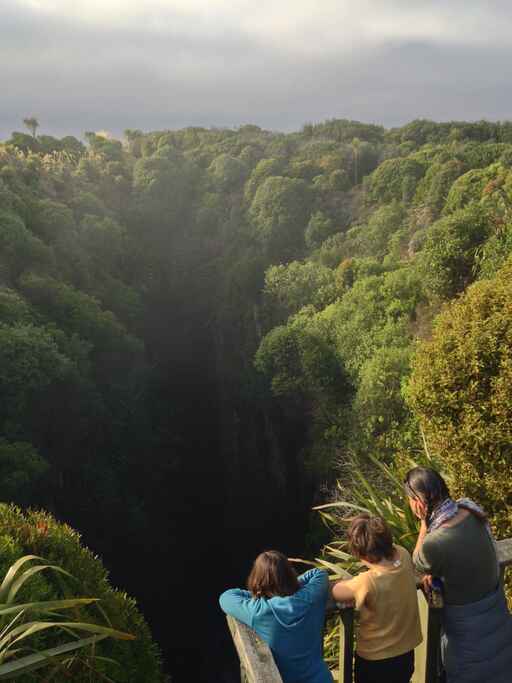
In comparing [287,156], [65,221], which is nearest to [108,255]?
[65,221]

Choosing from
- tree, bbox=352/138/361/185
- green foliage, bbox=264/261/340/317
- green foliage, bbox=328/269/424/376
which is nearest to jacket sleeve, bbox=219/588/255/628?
green foliage, bbox=328/269/424/376

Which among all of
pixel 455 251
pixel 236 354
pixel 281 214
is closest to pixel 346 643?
pixel 455 251

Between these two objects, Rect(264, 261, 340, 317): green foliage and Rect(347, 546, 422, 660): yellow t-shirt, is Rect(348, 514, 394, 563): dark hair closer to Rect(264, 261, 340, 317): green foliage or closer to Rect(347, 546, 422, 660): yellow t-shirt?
Rect(347, 546, 422, 660): yellow t-shirt

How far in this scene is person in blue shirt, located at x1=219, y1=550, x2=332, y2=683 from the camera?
7.97 feet

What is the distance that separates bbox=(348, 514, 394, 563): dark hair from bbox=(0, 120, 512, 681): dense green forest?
2.84 metres

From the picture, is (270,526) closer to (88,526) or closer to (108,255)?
(88,526)

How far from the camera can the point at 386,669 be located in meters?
2.75

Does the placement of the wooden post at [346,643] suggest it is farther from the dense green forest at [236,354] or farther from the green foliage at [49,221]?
the green foliage at [49,221]

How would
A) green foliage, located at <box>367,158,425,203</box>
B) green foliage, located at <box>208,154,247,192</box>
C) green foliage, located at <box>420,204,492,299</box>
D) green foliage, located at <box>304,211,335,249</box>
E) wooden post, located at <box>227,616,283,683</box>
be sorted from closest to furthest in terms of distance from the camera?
wooden post, located at <box>227,616,283,683</box> → green foliage, located at <box>420,204,492,299</box> → green foliage, located at <box>367,158,425,203</box> → green foliage, located at <box>304,211,335,249</box> → green foliage, located at <box>208,154,247,192</box>

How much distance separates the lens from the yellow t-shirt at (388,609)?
259cm

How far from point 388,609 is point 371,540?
1.01 ft

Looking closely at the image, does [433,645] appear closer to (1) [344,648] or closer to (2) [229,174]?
(1) [344,648]

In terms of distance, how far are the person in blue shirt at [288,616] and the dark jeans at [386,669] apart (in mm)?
309

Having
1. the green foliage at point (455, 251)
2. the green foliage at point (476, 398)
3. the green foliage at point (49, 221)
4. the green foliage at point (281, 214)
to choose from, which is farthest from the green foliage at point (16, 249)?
the green foliage at point (476, 398)
